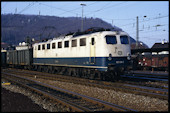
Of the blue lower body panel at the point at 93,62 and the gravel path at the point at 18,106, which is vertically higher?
the blue lower body panel at the point at 93,62

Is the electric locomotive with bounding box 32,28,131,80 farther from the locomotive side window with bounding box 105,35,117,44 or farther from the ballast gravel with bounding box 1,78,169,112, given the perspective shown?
the ballast gravel with bounding box 1,78,169,112

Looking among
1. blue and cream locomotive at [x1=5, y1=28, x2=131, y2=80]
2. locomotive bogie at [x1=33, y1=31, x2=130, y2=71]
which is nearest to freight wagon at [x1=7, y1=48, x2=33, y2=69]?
locomotive bogie at [x1=33, y1=31, x2=130, y2=71]

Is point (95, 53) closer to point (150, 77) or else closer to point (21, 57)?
point (150, 77)

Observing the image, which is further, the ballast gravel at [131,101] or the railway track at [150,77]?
the railway track at [150,77]

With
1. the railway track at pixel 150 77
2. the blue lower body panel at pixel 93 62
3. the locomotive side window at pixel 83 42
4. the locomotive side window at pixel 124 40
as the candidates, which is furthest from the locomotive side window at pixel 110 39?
the railway track at pixel 150 77

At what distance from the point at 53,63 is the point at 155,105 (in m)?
14.5

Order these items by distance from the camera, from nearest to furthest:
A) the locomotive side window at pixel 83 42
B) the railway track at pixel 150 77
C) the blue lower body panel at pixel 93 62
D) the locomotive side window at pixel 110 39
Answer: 1. the blue lower body panel at pixel 93 62
2. the locomotive side window at pixel 110 39
3. the locomotive side window at pixel 83 42
4. the railway track at pixel 150 77

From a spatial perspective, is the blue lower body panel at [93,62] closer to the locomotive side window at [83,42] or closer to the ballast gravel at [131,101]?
the locomotive side window at [83,42]

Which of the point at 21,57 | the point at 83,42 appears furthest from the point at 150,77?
the point at 21,57

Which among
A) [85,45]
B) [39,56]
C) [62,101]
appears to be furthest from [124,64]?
[39,56]

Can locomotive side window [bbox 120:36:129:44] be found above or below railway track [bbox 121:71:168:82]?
above

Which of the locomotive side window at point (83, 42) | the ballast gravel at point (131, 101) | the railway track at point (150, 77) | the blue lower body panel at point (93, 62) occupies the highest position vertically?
the locomotive side window at point (83, 42)

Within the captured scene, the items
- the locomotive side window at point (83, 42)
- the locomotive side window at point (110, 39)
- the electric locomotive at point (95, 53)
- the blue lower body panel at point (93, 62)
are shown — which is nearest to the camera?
the blue lower body panel at point (93, 62)

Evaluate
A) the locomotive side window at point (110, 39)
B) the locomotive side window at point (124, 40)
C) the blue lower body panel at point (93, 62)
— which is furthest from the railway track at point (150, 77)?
the locomotive side window at point (110, 39)
